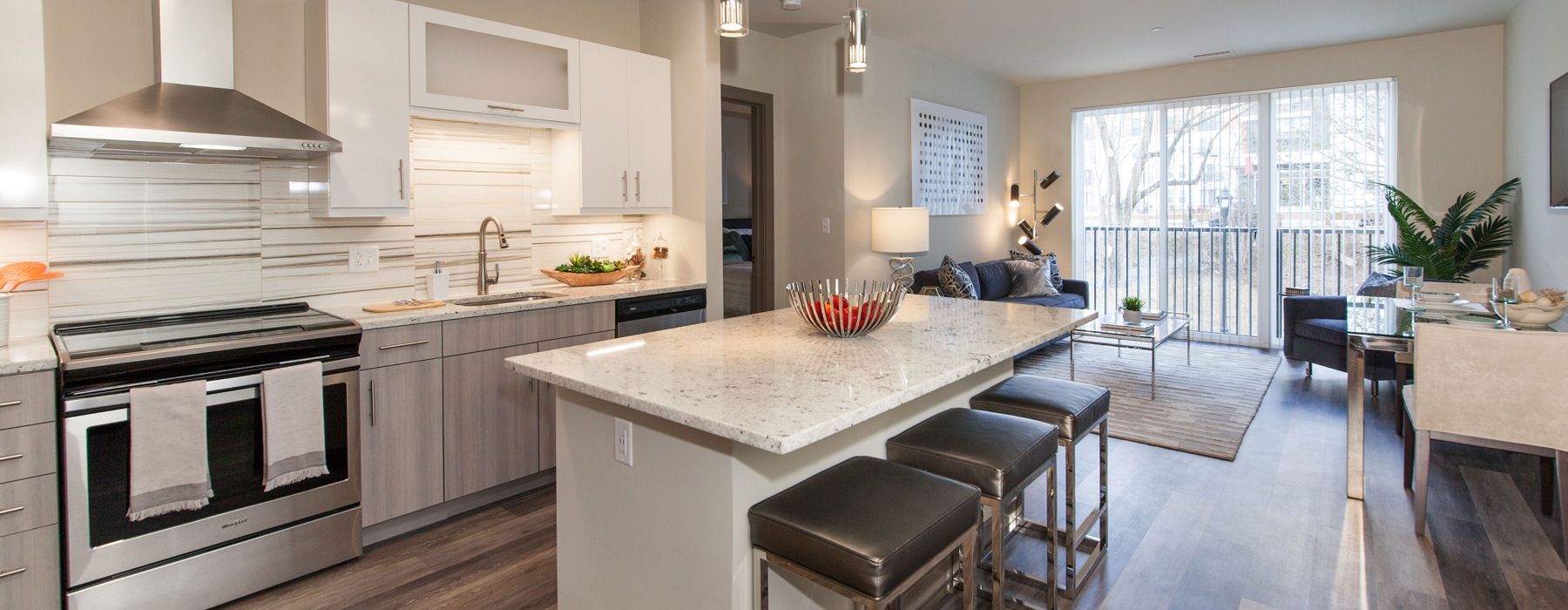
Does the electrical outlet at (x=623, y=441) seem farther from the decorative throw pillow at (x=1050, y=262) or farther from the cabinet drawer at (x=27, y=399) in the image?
the decorative throw pillow at (x=1050, y=262)

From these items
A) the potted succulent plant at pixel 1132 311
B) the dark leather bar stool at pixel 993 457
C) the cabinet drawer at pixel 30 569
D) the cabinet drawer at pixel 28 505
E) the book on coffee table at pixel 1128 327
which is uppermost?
the potted succulent plant at pixel 1132 311


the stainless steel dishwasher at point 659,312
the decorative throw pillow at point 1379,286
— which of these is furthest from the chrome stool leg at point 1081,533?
the decorative throw pillow at point 1379,286

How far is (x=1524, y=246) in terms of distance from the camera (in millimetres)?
4895

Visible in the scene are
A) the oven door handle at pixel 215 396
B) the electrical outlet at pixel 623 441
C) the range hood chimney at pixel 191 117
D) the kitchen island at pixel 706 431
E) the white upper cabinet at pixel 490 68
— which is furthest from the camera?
the white upper cabinet at pixel 490 68

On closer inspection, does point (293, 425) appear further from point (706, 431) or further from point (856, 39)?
point (856, 39)

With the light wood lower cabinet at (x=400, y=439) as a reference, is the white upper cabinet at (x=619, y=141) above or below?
above

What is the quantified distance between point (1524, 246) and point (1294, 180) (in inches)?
68.8

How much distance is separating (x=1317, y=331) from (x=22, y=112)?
6639mm

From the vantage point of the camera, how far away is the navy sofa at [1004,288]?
20.8 ft

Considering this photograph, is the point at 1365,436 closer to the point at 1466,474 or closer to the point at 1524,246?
the point at 1466,474

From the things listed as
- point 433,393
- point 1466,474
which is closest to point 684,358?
point 433,393

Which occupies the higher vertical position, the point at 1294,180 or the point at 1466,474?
the point at 1294,180

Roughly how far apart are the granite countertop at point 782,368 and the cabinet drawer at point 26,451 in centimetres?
129

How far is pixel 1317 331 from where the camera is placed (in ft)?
16.9
